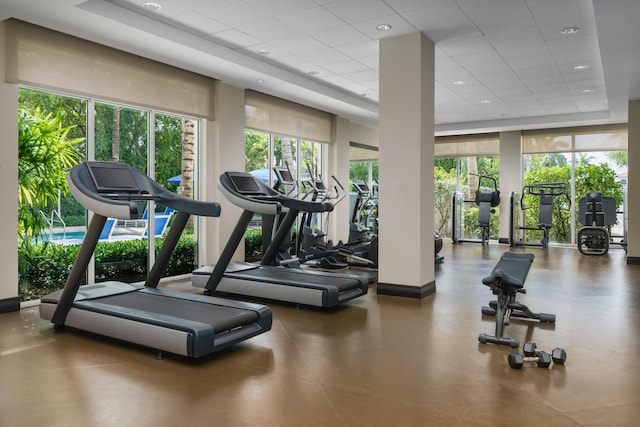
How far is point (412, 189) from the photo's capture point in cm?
569

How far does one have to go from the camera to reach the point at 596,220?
10.3m

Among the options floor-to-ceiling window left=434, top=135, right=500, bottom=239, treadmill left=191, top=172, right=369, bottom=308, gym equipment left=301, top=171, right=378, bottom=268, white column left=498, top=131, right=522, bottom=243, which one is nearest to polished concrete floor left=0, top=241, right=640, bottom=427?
treadmill left=191, top=172, right=369, bottom=308

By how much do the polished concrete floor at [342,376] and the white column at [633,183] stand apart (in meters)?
4.49

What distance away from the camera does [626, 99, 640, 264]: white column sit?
8.77 meters

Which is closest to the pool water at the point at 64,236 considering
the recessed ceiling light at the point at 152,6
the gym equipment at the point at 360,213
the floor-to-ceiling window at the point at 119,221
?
the floor-to-ceiling window at the point at 119,221

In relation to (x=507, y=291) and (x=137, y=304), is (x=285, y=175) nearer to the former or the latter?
(x=137, y=304)

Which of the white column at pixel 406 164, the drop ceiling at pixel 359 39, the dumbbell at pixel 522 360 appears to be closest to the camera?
the dumbbell at pixel 522 360

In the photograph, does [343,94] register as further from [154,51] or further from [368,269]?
[154,51]

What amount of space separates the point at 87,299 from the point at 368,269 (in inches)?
181

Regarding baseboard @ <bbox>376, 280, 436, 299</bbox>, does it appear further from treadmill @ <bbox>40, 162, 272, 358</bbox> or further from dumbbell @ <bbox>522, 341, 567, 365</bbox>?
treadmill @ <bbox>40, 162, 272, 358</bbox>

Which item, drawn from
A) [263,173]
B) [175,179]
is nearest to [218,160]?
[175,179]

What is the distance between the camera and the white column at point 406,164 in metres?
5.67

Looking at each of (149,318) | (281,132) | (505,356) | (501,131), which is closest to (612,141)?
(501,131)

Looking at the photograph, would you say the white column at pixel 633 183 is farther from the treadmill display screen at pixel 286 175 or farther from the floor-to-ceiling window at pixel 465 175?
the treadmill display screen at pixel 286 175
